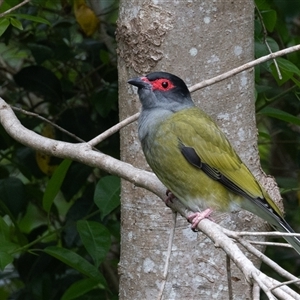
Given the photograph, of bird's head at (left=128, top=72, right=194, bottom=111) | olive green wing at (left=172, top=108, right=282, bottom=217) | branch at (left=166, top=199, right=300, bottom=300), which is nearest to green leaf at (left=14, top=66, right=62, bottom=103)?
bird's head at (left=128, top=72, right=194, bottom=111)

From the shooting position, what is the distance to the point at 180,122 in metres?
3.41

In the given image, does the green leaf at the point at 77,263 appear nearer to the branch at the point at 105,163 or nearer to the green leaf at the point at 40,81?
the branch at the point at 105,163

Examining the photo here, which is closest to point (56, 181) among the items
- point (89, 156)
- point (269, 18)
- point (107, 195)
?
point (107, 195)

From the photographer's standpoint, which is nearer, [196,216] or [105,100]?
[196,216]

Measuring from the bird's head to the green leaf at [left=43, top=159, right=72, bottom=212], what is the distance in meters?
0.55

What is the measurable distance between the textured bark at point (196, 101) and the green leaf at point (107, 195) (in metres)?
0.27

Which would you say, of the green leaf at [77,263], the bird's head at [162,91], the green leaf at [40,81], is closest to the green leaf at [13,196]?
the green leaf at [77,263]

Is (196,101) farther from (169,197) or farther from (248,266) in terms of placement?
(248,266)

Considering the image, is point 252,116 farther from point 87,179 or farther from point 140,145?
point 87,179

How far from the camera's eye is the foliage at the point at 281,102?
397cm

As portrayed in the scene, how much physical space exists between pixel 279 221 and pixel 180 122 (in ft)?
1.98

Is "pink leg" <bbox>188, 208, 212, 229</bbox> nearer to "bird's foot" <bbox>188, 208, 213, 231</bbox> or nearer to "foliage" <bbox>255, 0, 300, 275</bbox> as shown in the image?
"bird's foot" <bbox>188, 208, 213, 231</bbox>

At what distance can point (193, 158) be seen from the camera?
3352 mm

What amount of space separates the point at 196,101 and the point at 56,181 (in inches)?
33.1
